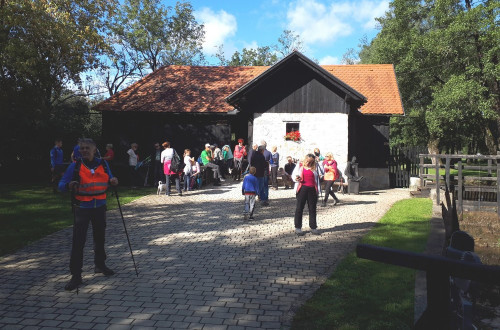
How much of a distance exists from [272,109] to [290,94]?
1.05 metres

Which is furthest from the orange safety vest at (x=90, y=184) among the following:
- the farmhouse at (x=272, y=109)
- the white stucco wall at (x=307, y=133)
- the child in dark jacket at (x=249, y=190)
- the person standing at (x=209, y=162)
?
the white stucco wall at (x=307, y=133)

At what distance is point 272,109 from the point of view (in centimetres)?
1842

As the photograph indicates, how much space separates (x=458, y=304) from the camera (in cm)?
380

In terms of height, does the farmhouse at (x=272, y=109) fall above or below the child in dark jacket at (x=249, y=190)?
above

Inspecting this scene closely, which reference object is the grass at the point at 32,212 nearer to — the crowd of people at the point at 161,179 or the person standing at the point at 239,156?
the crowd of people at the point at 161,179

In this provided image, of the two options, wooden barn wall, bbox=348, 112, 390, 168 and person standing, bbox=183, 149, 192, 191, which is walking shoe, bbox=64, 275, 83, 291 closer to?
person standing, bbox=183, 149, 192, 191

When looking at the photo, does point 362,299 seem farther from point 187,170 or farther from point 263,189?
point 187,170

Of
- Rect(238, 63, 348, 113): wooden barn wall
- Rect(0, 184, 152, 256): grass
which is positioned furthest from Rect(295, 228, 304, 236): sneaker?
Rect(238, 63, 348, 113): wooden barn wall

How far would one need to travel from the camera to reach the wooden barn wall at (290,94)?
717 inches

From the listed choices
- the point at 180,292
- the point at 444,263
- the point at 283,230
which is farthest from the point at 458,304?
the point at 283,230

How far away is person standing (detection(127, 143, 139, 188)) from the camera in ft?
55.4

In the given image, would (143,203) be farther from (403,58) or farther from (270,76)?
(403,58)

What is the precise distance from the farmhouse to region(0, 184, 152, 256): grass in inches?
210

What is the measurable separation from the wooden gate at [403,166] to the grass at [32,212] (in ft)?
38.5
